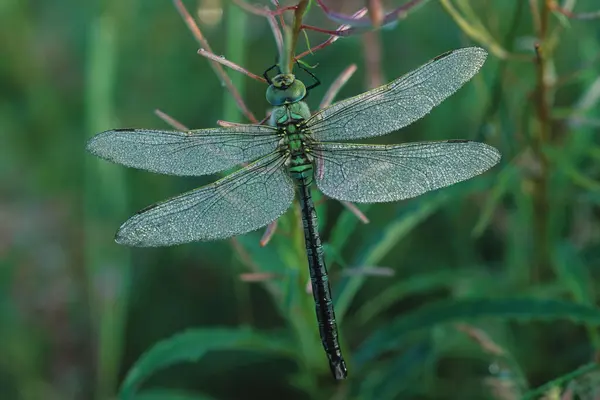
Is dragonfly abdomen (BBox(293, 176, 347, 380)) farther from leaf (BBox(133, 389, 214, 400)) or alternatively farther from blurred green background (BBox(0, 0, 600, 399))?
leaf (BBox(133, 389, 214, 400))

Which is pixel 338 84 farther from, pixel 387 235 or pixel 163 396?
pixel 163 396

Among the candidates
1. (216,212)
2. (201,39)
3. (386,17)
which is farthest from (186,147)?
(386,17)

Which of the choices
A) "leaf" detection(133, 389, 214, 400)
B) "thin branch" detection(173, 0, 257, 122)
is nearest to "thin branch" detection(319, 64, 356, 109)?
"thin branch" detection(173, 0, 257, 122)

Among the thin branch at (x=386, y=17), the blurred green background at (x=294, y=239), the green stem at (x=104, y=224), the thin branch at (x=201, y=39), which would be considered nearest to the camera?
the thin branch at (x=386, y=17)

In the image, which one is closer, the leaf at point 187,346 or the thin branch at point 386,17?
the thin branch at point 386,17

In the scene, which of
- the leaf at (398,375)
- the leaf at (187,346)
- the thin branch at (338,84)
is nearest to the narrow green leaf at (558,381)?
the leaf at (398,375)

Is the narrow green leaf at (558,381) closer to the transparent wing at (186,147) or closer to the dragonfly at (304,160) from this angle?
the dragonfly at (304,160)

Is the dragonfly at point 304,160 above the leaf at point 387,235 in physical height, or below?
above
